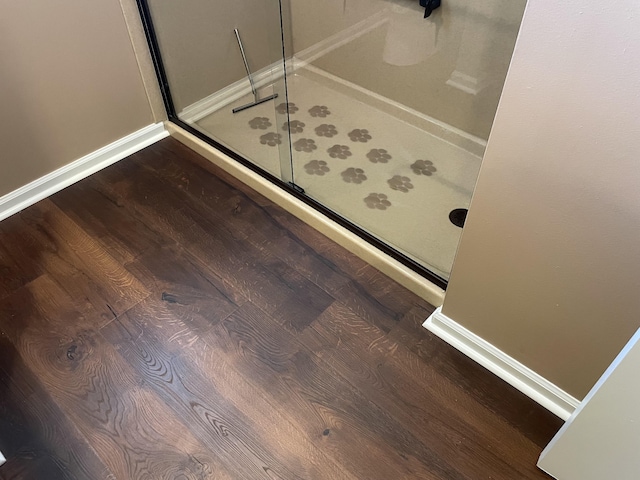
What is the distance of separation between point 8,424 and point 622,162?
1.52 meters

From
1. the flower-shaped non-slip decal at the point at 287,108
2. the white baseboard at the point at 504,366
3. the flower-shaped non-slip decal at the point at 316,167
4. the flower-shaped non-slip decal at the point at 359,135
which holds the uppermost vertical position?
the flower-shaped non-slip decal at the point at 287,108

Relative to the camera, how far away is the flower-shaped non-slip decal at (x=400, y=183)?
1.85 metres

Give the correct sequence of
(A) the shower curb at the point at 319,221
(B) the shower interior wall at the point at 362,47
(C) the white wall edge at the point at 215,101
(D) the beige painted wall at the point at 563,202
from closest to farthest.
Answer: (D) the beige painted wall at the point at 563,202
(A) the shower curb at the point at 319,221
(B) the shower interior wall at the point at 362,47
(C) the white wall edge at the point at 215,101

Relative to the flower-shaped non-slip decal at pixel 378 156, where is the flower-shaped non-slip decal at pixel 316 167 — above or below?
above

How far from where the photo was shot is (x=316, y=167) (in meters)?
1.92

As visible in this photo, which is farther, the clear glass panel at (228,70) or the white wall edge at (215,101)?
the white wall edge at (215,101)

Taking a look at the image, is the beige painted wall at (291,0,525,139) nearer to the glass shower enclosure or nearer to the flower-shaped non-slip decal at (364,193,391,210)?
the glass shower enclosure

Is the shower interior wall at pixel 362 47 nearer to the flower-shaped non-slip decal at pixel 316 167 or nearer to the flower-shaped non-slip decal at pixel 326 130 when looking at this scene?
the flower-shaped non-slip decal at pixel 326 130

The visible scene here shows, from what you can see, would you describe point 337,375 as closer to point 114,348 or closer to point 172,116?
point 114,348

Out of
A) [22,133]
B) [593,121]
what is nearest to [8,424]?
[22,133]

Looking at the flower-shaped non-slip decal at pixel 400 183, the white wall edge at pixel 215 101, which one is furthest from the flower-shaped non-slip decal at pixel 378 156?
the white wall edge at pixel 215 101

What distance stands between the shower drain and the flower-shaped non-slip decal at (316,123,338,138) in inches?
24.4

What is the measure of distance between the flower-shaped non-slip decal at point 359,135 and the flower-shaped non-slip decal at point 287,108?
0.83 ft

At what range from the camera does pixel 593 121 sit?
0.82 meters
